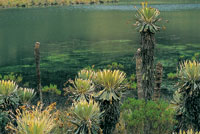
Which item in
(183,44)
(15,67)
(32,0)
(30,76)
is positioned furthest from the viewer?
(32,0)

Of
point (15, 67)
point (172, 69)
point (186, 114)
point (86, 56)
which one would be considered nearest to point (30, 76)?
point (15, 67)

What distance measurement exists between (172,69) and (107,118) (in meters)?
12.1

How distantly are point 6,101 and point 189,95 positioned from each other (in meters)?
4.56

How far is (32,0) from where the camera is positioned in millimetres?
64375

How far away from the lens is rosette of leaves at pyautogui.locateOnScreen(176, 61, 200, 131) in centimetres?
796

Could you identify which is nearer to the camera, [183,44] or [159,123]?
[159,123]

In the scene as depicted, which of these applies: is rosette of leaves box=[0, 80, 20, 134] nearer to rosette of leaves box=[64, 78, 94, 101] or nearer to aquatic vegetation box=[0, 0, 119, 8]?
rosette of leaves box=[64, 78, 94, 101]

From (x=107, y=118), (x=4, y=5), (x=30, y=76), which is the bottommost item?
(x=30, y=76)

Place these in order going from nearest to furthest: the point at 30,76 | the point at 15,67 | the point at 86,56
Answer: the point at 30,76
the point at 15,67
the point at 86,56

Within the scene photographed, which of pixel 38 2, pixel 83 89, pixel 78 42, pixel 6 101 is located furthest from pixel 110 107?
pixel 38 2

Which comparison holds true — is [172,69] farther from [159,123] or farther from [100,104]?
[100,104]

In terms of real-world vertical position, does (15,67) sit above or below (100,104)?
below

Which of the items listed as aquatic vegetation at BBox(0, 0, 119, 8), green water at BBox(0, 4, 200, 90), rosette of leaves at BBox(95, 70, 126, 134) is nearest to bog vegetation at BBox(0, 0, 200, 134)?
rosette of leaves at BBox(95, 70, 126, 134)

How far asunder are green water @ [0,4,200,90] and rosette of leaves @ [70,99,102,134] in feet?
34.8
